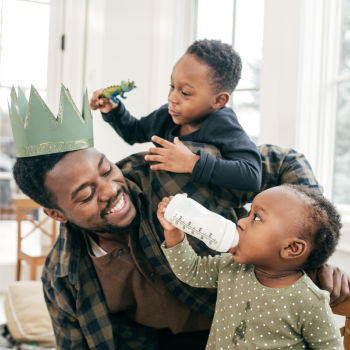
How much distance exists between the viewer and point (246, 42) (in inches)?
75.0

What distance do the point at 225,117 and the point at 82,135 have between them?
42 centimetres

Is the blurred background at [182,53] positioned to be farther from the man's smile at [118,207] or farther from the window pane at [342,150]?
the man's smile at [118,207]

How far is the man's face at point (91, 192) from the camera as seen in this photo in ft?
3.12

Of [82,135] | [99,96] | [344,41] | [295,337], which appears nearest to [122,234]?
[82,135]

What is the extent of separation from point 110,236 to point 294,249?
2.02 feet

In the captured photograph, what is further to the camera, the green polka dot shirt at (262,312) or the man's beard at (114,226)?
the man's beard at (114,226)

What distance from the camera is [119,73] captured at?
2.33 metres

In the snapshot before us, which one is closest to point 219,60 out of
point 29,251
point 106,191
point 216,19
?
point 106,191

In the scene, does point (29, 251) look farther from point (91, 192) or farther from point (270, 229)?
point (270, 229)

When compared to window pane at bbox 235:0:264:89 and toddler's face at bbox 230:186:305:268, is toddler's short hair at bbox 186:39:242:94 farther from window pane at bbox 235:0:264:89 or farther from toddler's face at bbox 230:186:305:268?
window pane at bbox 235:0:264:89

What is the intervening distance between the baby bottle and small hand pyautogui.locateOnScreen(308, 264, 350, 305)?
25 centimetres

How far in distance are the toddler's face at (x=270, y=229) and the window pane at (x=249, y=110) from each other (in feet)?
3.71

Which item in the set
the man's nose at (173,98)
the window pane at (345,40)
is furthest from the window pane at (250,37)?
the man's nose at (173,98)

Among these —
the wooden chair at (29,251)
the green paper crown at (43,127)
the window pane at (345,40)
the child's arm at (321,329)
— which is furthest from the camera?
the wooden chair at (29,251)
